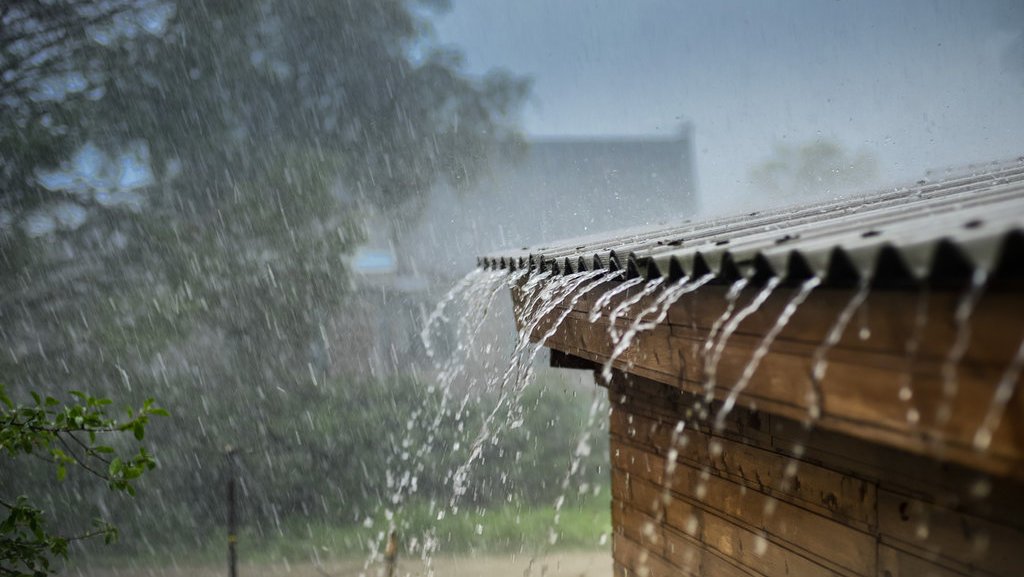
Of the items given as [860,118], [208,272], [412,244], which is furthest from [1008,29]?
[208,272]

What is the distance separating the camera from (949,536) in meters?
1.78

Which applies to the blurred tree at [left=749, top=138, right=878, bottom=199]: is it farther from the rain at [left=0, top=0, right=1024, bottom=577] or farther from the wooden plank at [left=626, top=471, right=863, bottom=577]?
the wooden plank at [left=626, top=471, right=863, bottom=577]

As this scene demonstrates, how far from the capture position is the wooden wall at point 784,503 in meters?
1.73

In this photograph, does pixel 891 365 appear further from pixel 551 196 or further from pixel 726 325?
pixel 551 196

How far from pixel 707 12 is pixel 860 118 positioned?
10.8 meters

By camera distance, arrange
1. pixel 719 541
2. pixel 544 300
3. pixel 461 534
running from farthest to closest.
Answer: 1. pixel 461 534
2. pixel 544 300
3. pixel 719 541

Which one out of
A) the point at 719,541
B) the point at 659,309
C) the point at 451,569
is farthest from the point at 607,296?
the point at 451,569

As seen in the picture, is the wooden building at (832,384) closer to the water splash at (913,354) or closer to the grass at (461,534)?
the water splash at (913,354)

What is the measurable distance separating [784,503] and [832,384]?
1.13 meters

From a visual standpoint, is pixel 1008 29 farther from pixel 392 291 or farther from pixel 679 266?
pixel 679 266

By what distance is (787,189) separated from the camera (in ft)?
104

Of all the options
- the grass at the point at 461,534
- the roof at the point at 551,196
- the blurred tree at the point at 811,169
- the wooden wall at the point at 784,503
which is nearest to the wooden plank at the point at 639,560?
the wooden wall at the point at 784,503

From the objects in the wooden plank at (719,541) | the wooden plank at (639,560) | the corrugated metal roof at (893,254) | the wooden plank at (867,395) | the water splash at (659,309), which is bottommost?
the wooden plank at (639,560)

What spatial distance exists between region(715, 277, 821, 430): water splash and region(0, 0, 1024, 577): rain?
0.01 meters
